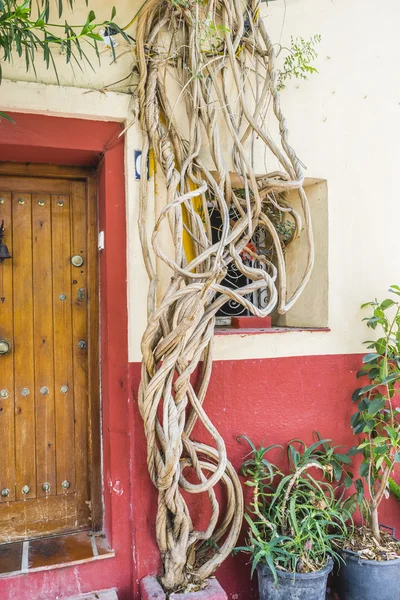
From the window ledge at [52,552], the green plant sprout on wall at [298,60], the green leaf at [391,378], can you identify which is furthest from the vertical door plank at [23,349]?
the green leaf at [391,378]

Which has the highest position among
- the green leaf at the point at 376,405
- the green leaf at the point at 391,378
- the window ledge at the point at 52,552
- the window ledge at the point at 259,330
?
the window ledge at the point at 259,330

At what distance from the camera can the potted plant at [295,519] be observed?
7.38 ft

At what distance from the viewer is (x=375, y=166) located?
2871 millimetres

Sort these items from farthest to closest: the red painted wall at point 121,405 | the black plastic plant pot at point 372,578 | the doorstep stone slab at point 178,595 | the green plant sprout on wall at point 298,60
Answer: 1. the green plant sprout on wall at point 298,60
2. the black plastic plant pot at point 372,578
3. the red painted wall at point 121,405
4. the doorstep stone slab at point 178,595

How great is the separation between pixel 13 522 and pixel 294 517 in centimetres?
131

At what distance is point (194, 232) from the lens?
235cm

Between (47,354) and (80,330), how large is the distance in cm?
20

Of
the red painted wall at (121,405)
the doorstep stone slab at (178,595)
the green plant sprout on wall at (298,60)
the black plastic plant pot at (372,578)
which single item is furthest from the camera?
the green plant sprout on wall at (298,60)

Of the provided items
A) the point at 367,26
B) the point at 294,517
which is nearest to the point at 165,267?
the point at 294,517

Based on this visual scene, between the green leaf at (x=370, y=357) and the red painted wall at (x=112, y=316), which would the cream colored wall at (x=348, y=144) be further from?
the red painted wall at (x=112, y=316)

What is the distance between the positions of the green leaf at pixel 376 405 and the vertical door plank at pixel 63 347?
57.7 inches

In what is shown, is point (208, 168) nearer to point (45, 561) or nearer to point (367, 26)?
point (367, 26)

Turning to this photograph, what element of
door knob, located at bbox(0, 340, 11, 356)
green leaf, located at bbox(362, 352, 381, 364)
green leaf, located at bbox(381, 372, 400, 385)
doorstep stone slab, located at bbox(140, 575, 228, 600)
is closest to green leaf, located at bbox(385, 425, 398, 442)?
green leaf, located at bbox(381, 372, 400, 385)

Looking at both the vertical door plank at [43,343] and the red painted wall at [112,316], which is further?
the vertical door plank at [43,343]
